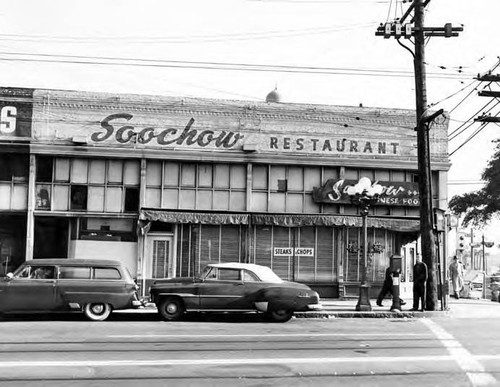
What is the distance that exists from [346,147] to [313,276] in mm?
4830

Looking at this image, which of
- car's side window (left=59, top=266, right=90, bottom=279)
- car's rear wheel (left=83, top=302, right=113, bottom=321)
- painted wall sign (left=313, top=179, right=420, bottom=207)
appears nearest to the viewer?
car's rear wheel (left=83, top=302, right=113, bottom=321)

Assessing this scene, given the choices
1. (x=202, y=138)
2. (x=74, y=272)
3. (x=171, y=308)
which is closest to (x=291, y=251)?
(x=202, y=138)

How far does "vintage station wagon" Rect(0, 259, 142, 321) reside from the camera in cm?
1564

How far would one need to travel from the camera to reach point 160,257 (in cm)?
2205

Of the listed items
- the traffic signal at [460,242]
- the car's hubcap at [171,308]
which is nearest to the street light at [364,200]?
the car's hubcap at [171,308]

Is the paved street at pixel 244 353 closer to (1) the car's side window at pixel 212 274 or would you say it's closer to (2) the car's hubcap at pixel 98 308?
(2) the car's hubcap at pixel 98 308

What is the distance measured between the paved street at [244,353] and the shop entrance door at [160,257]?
5.93m

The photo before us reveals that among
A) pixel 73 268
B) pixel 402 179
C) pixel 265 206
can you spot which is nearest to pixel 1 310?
pixel 73 268

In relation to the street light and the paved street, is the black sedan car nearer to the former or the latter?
the paved street

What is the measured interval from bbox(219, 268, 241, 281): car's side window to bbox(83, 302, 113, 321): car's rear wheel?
294 centimetres

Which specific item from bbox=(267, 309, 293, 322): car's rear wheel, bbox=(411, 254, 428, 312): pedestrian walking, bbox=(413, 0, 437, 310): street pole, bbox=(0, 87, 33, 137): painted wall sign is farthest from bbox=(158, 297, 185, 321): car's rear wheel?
bbox=(0, 87, 33, 137): painted wall sign

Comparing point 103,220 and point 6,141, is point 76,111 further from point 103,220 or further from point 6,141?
point 103,220

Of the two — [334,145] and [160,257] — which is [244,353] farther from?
[334,145]

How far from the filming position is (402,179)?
77.4ft
